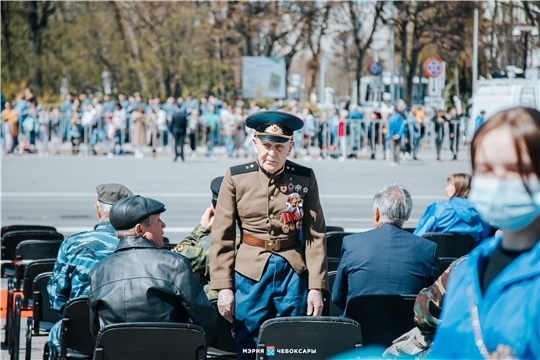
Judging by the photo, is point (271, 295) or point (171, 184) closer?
point (271, 295)

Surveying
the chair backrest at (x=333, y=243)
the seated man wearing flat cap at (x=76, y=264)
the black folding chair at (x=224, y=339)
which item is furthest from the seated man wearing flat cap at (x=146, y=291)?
the chair backrest at (x=333, y=243)

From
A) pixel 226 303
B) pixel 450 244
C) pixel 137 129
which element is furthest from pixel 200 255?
pixel 137 129

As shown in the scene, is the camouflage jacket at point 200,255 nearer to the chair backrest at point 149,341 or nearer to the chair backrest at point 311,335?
the chair backrest at point 311,335

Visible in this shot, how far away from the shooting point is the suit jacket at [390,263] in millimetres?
5211

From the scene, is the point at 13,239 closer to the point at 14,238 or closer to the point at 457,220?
the point at 14,238

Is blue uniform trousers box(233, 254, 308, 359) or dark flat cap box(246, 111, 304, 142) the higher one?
dark flat cap box(246, 111, 304, 142)

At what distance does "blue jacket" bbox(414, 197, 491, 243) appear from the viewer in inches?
291

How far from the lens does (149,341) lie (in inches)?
163

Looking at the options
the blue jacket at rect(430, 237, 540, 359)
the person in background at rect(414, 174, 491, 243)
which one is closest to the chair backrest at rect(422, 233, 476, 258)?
the person in background at rect(414, 174, 491, 243)

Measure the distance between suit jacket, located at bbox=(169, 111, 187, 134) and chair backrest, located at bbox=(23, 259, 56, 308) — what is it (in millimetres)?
22151

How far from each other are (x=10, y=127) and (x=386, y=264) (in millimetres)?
25869

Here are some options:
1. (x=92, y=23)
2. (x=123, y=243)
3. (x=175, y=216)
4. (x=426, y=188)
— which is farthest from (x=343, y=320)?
(x=92, y=23)

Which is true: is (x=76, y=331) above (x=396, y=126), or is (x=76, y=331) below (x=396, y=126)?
below

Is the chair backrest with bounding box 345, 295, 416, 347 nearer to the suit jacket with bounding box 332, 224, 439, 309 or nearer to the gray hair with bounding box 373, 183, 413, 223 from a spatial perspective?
the suit jacket with bounding box 332, 224, 439, 309
